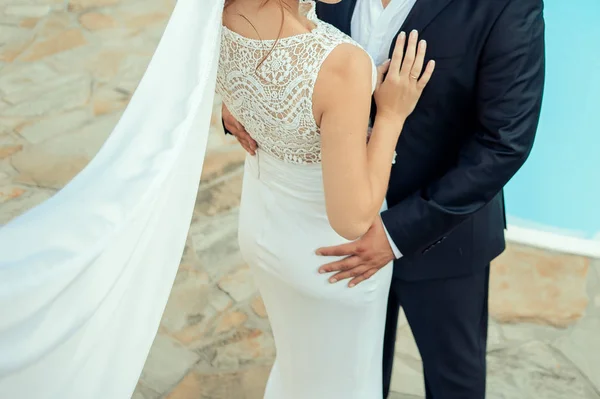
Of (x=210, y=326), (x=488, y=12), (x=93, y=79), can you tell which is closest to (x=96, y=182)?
(x=488, y=12)

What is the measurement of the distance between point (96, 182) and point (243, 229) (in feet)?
2.62

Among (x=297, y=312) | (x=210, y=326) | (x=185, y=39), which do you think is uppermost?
(x=185, y=39)

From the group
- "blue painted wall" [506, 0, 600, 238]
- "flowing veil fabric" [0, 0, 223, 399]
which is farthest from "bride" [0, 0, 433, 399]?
"blue painted wall" [506, 0, 600, 238]

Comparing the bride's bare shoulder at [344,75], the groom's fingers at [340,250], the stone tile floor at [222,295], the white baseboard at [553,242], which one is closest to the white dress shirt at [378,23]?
the bride's bare shoulder at [344,75]

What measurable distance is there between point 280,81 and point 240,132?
1.49 ft

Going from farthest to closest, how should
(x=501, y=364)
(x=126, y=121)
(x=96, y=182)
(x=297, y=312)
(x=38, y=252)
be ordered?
(x=501, y=364)
(x=297, y=312)
(x=126, y=121)
(x=96, y=182)
(x=38, y=252)

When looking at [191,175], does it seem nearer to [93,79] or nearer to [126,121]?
[126,121]

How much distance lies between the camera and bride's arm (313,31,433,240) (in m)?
1.41

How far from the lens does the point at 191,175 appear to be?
4.69ft

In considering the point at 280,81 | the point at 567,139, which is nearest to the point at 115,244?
the point at 280,81

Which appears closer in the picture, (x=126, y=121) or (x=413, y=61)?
(x=126, y=121)

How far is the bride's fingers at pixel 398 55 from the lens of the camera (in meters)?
1.62

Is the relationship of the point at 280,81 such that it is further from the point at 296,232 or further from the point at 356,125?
the point at 296,232

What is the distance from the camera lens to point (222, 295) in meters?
3.14
